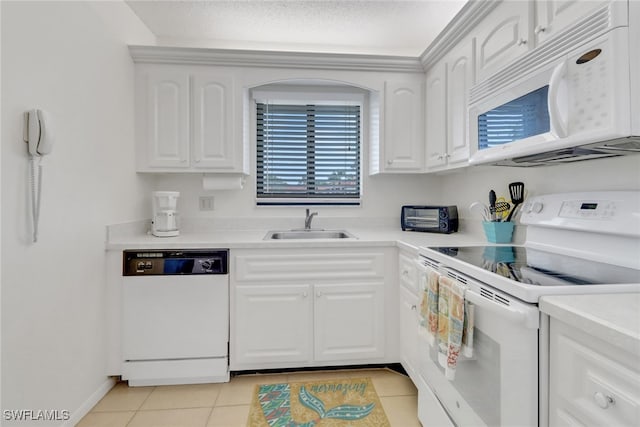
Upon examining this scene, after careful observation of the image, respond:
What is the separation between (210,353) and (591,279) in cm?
190

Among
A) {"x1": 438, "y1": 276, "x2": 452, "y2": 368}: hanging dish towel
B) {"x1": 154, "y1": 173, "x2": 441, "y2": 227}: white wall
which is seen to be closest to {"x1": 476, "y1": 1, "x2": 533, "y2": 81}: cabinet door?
{"x1": 438, "y1": 276, "x2": 452, "y2": 368}: hanging dish towel

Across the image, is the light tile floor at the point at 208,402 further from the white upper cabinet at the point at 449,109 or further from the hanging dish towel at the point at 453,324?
the white upper cabinet at the point at 449,109

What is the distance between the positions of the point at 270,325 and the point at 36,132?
4.90 feet

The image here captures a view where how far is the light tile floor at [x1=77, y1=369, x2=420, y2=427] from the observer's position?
1.62m

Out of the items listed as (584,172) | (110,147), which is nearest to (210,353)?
(110,147)

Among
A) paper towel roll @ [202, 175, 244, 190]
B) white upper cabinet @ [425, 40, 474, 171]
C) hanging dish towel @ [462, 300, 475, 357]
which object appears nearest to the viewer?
hanging dish towel @ [462, 300, 475, 357]

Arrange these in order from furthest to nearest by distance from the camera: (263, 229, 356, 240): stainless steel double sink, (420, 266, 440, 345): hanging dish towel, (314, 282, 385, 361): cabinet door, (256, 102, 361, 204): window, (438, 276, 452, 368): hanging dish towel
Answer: (256, 102, 361, 204): window → (263, 229, 356, 240): stainless steel double sink → (314, 282, 385, 361): cabinet door → (420, 266, 440, 345): hanging dish towel → (438, 276, 452, 368): hanging dish towel

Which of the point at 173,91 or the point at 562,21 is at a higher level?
the point at 173,91

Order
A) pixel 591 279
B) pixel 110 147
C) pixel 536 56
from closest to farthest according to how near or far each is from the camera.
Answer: pixel 591 279, pixel 536 56, pixel 110 147

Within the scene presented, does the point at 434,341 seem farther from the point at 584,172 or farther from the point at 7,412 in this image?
the point at 7,412

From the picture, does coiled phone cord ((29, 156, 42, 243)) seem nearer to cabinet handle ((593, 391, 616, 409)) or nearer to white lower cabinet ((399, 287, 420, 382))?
white lower cabinet ((399, 287, 420, 382))

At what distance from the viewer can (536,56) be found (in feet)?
3.82

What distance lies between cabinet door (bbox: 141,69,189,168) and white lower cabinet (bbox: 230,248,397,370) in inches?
37.3

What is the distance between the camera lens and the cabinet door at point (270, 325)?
1936 mm
